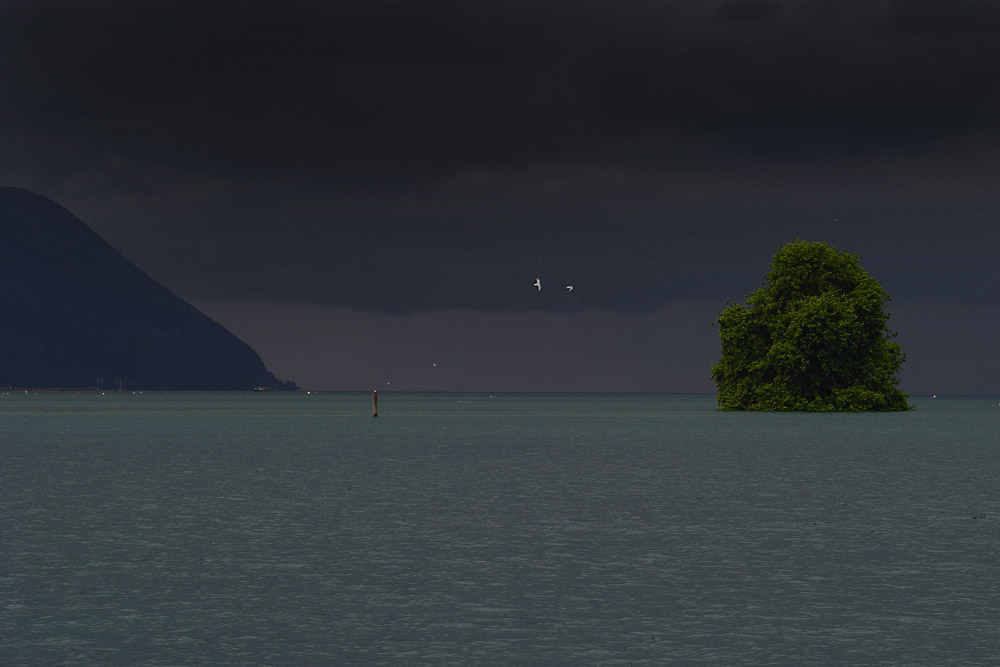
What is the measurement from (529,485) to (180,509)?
409 inches

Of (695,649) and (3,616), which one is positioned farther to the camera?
(3,616)

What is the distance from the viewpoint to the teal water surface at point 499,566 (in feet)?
43.8

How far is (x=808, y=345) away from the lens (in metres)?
104

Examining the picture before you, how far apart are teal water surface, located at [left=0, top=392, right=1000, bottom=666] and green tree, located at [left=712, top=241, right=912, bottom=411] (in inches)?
2575

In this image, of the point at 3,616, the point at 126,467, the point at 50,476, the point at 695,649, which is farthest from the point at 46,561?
the point at 126,467

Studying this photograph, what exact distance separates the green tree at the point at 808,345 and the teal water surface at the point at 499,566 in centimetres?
6541

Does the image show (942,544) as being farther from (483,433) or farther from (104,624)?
(483,433)

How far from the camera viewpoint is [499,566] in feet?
61.7

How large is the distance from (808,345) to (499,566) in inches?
3507

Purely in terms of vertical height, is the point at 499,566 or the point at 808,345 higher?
the point at 808,345

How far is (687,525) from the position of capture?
80.1 ft

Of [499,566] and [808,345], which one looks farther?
[808,345]

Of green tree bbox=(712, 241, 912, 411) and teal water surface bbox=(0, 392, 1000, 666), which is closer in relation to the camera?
teal water surface bbox=(0, 392, 1000, 666)

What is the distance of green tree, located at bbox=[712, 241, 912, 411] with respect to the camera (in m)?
105
